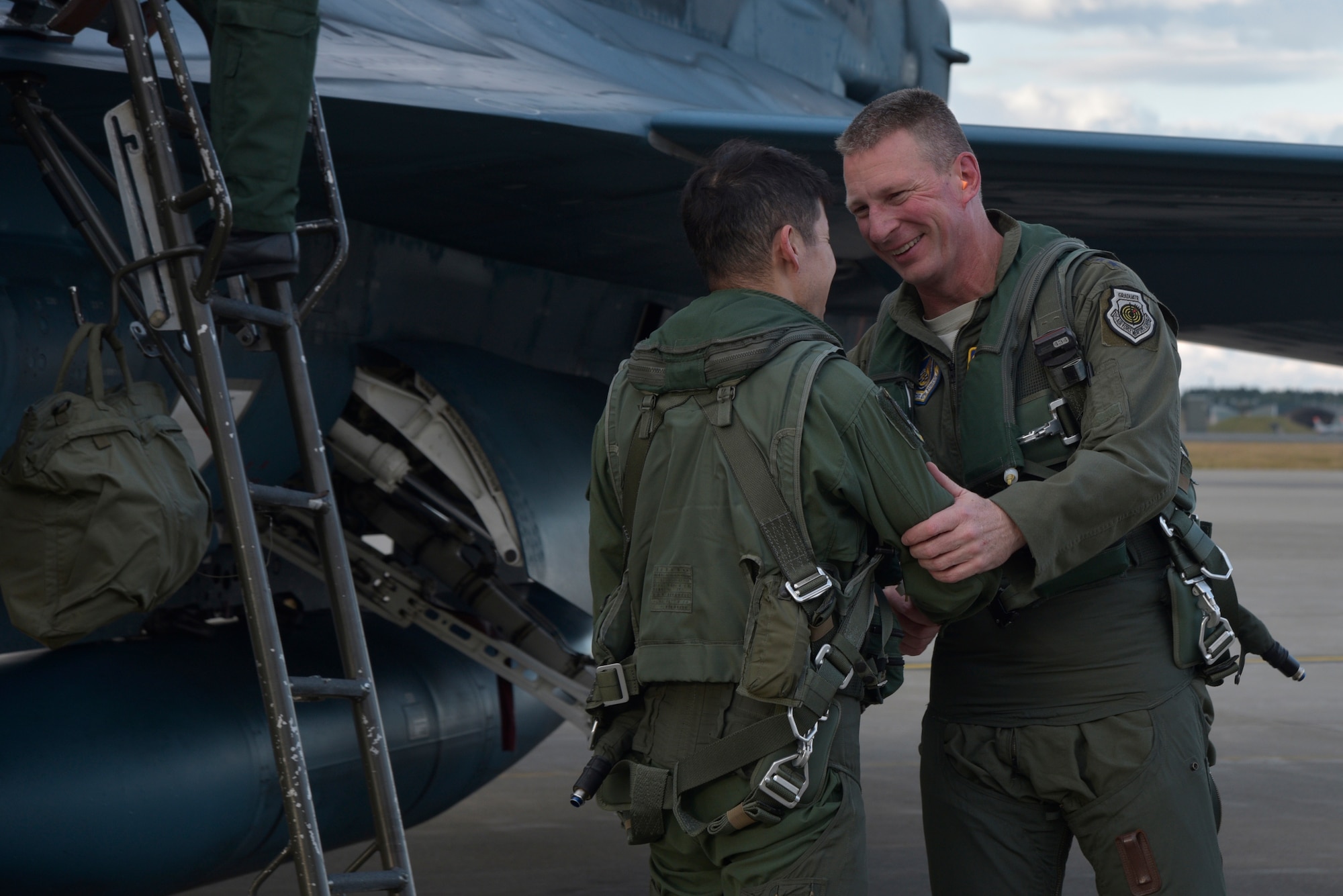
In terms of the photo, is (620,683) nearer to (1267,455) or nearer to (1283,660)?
(1283,660)

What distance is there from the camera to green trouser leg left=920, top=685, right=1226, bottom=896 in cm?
277

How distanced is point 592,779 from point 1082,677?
3.36ft

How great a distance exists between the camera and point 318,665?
5168 mm

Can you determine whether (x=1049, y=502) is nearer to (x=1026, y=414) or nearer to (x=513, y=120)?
(x=1026, y=414)

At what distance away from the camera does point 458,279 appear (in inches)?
225

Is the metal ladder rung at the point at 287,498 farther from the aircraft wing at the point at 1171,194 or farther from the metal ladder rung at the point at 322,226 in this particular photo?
the aircraft wing at the point at 1171,194

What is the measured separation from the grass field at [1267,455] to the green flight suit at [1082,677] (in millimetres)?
47121

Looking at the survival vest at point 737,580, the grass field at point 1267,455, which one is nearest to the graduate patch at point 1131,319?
the survival vest at point 737,580

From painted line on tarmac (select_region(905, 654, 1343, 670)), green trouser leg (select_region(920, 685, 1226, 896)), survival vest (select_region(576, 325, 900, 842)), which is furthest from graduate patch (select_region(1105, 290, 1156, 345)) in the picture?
painted line on tarmac (select_region(905, 654, 1343, 670))

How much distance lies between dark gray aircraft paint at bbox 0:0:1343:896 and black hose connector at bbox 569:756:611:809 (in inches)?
86.6

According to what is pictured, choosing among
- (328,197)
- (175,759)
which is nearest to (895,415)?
(328,197)

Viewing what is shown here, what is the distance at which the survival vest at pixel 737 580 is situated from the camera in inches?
92.4

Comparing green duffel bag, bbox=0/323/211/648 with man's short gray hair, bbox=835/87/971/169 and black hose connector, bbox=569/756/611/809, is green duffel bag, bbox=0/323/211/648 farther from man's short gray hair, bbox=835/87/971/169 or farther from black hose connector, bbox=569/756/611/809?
man's short gray hair, bbox=835/87/971/169

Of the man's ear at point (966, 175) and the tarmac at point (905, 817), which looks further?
the tarmac at point (905, 817)
